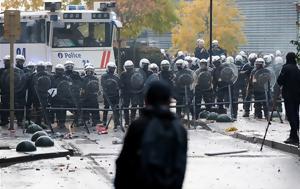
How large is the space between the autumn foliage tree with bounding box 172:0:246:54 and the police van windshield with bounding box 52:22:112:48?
20548 millimetres

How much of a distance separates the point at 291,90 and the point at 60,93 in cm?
715

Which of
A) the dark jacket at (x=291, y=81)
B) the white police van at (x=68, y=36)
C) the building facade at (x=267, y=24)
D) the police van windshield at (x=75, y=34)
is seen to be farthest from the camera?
the building facade at (x=267, y=24)

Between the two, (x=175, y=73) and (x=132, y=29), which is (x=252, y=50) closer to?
(x=132, y=29)

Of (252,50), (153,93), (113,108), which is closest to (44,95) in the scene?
(113,108)

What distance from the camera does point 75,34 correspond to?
86.2 ft

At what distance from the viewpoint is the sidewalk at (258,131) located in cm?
1654

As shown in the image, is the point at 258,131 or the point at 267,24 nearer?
the point at 258,131

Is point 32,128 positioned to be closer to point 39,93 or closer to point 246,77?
point 39,93

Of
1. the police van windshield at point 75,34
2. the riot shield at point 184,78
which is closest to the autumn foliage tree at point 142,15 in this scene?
the police van windshield at point 75,34

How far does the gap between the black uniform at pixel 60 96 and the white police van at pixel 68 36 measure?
15.7ft

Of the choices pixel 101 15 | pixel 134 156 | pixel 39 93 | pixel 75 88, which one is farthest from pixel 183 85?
pixel 134 156

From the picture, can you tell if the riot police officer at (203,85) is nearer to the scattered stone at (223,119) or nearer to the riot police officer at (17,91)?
the scattered stone at (223,119)

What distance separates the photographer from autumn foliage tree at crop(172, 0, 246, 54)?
4666 centimetres

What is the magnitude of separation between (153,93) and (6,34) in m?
13.2
